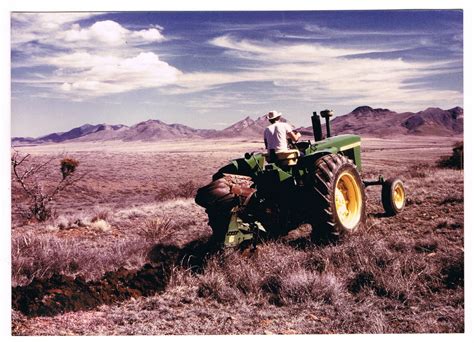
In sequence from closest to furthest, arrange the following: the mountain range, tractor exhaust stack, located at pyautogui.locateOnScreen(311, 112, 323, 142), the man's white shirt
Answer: the man's white shirt, the mountain range, tractor exhaust stack, located at pyautogui.locateOnScreen(311, 112, 323, 142)

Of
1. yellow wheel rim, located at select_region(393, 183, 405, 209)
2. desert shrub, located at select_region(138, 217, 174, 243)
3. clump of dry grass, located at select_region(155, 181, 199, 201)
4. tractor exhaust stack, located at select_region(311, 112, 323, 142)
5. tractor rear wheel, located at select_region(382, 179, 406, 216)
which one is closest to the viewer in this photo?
desert shrub, located at select_region(138, 217, 174, 243)

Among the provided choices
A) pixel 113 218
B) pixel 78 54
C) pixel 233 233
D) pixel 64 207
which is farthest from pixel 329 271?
pixel 64 207

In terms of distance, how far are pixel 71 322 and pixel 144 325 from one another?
3.00 ft

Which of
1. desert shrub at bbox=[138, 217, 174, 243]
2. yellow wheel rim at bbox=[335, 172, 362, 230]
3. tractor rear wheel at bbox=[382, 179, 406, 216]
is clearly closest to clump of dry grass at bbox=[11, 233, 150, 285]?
desert shrub at bbox=[138, 217, 174, 243]

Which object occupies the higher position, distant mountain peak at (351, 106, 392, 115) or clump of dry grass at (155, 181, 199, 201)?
distant mountain peak at (351, 106, 392, 115)

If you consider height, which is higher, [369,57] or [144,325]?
[369,57]

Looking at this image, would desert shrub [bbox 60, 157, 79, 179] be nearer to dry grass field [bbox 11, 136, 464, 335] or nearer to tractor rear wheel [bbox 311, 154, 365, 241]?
dry grass field [bbox 11, 136, 464, 335]

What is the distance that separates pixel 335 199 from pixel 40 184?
5.56 metres

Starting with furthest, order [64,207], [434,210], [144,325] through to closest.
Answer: [64,207], [434,210], [144,325]

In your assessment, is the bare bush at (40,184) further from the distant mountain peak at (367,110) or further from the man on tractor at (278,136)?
the distant mountain peak at (367,110)

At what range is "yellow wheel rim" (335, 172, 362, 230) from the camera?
7750 millimetres

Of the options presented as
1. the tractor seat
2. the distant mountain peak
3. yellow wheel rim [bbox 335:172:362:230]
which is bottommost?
yellow wheel rim [bbox 335:172:362:230]

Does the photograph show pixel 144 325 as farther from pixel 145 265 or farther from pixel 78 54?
pixel 78 54

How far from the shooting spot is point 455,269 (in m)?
6.35
